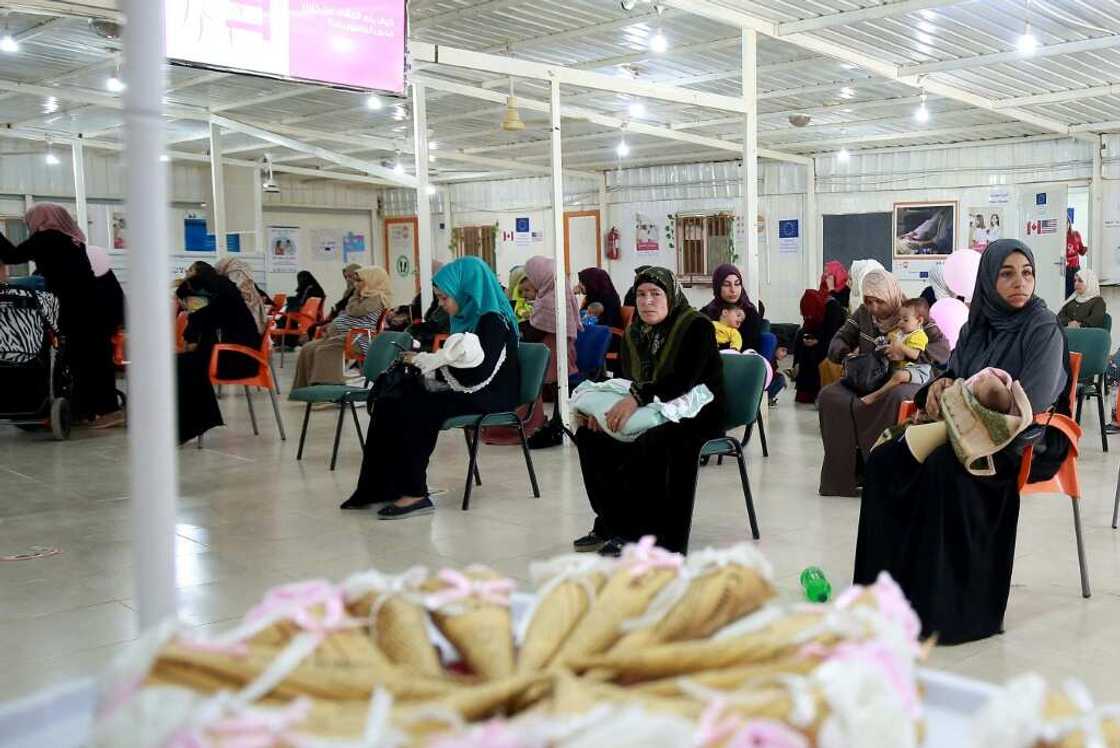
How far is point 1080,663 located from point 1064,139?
12.0 metres

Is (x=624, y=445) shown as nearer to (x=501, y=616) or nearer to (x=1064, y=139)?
(x=501, y=616)

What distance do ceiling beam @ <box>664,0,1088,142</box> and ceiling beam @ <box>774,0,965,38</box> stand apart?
0.04 meters

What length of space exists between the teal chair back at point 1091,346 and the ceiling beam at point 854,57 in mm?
2614

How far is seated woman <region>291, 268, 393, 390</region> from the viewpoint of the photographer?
8.78m

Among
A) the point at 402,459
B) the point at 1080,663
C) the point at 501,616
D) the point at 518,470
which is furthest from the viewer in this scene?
the point at 518,470

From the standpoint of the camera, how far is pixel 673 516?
422cm

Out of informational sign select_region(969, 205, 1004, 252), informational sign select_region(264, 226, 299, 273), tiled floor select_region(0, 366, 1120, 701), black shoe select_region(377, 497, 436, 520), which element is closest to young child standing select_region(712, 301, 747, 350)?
tiled floor select_region(0, 366, 1120, 701)

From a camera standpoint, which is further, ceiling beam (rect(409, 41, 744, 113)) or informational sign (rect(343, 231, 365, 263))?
informational sign (rect(343, 231, 365, 263))

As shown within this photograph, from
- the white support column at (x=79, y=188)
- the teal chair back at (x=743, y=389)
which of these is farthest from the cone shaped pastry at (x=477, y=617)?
the white support column at (x=79, y=188)

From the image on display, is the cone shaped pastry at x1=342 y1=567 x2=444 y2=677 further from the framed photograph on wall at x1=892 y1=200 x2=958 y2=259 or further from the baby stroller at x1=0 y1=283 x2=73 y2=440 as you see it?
the framed photograph on wall at x1=892 y1=200 x2=958 y2=259

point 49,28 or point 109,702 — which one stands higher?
point 49,28

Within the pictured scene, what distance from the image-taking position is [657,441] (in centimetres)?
425

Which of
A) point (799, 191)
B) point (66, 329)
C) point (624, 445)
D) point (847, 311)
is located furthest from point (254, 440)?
point (799, 191)

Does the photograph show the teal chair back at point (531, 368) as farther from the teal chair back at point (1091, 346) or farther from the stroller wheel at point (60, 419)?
the stroller wheel at point (60, 419)
